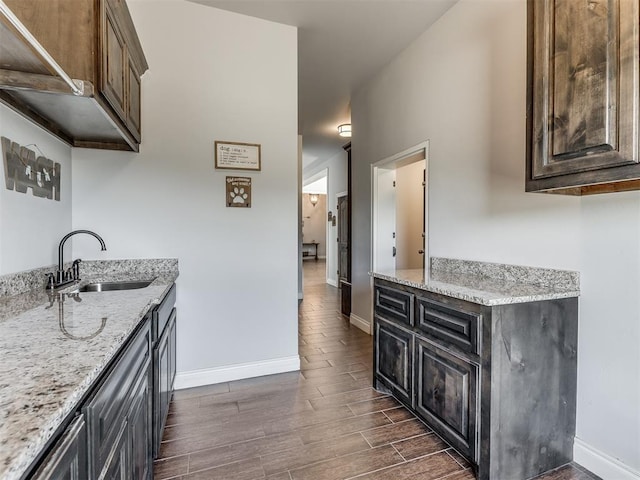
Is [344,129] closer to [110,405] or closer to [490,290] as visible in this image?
[490,290]

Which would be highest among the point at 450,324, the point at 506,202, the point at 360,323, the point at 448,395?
the point at 506,202

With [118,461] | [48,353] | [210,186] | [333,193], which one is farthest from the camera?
[333,193]

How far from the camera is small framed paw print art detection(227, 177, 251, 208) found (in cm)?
275

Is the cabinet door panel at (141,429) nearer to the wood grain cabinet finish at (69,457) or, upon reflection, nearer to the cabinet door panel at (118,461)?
the cabinet door panel at (118,461)

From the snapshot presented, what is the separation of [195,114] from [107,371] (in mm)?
2224

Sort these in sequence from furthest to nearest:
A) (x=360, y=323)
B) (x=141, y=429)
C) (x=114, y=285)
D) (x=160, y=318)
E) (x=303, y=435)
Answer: (x=360, y=323) < (x=114, y=285) < (x=303, y=435) < (x=160, y=318) < (x=141, y=429)

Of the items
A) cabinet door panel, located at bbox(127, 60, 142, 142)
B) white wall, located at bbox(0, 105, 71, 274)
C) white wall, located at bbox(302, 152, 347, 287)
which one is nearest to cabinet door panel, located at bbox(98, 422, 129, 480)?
white wall, located at bbox(0, 105, 71, 274)

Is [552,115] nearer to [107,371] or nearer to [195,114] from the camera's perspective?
[107,371]

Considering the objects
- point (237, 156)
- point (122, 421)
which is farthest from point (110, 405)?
point (237, 156)

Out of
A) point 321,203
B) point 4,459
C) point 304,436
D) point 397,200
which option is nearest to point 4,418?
point 4,459

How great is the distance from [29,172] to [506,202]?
2883mm

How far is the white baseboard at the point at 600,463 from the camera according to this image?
1.57 m

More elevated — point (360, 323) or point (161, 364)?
point (161, 364)

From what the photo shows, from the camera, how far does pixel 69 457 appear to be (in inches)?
26.6
